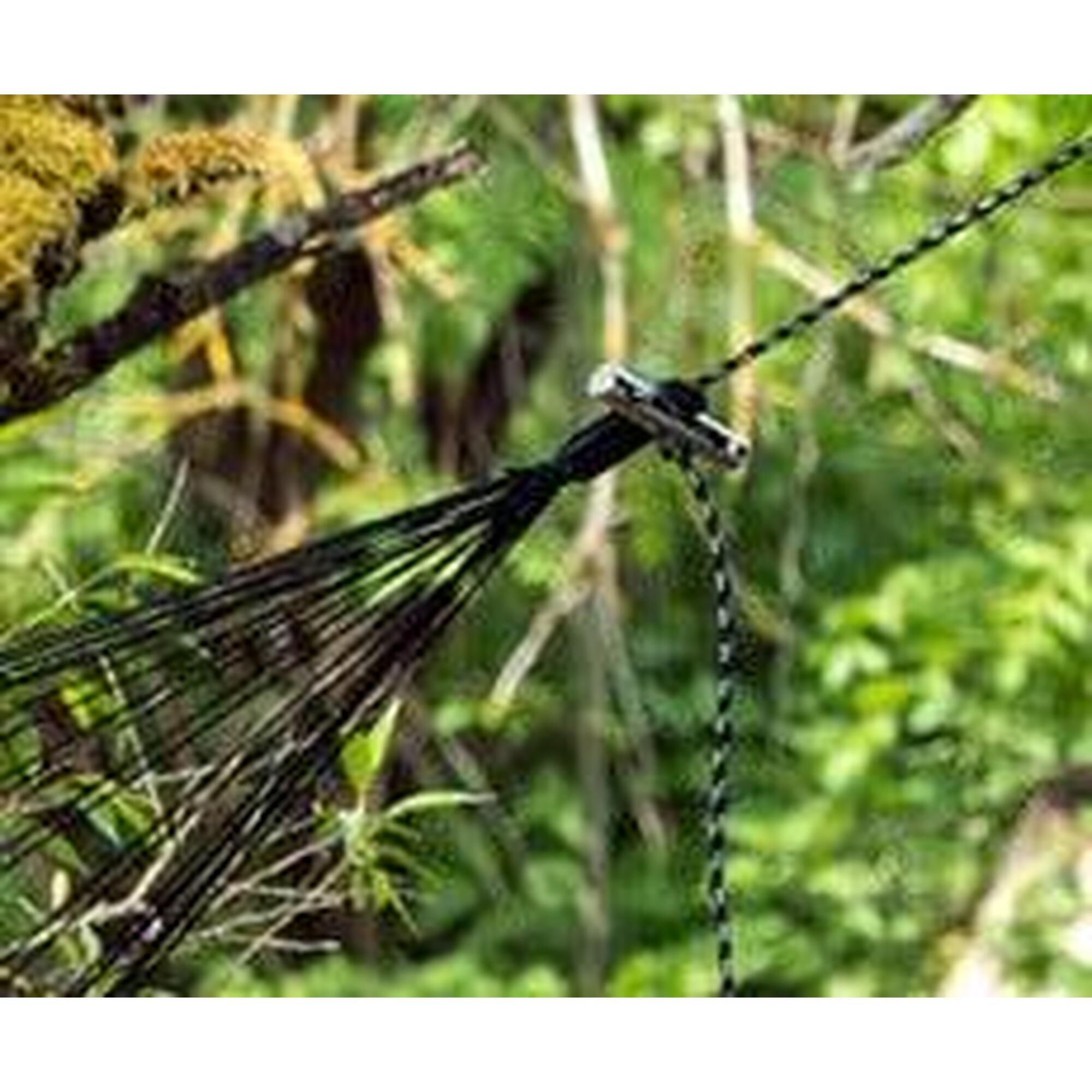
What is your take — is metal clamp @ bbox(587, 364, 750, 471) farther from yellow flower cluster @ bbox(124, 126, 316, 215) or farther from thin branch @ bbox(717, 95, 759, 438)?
thin branch @ bbox(717, 95, 759, 438)

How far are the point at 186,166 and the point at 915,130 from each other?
24.4 inches

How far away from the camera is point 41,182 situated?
1.17 meters

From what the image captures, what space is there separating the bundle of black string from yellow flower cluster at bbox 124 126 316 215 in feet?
0.48

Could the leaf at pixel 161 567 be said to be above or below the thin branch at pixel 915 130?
below

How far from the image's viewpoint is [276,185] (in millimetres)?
1933

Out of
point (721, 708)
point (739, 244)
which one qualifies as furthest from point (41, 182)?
point (739, 244)

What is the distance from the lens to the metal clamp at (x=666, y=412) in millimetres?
1108

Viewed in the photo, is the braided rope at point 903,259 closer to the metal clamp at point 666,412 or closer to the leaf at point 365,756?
the metal clamp at point 666,412

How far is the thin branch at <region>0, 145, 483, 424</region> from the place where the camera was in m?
1.14

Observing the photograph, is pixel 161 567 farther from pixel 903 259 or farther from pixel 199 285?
pixel 903 259

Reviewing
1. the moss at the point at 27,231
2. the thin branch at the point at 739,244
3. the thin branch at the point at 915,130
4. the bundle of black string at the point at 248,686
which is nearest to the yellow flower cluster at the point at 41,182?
the moss at the point at 27,231

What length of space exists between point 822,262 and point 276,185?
575 mm
